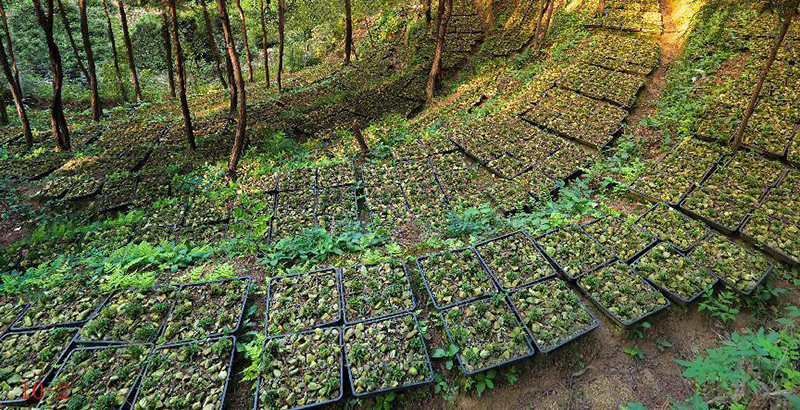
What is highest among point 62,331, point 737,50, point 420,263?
point 737,50

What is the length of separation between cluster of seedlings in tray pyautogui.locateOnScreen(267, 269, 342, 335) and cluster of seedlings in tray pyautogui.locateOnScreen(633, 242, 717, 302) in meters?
4.30

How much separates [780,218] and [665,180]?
1621 millimetres

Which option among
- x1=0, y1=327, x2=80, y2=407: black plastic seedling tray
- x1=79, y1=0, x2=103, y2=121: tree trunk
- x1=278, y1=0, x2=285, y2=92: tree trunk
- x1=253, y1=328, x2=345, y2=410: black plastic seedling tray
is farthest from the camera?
→ x1=278, y1=0, x2=285, y2=92: tree trunk

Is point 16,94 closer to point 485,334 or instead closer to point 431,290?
point 431,290

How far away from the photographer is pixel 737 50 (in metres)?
9.90

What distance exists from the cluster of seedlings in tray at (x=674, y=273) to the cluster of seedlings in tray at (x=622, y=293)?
0.17 m

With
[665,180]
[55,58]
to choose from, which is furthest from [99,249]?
[665,180]

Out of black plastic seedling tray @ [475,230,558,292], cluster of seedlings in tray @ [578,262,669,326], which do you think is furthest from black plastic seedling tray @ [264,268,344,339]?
cluster of seedlings in tray @ [578,262,669,326]

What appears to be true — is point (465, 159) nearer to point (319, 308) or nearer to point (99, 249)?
point (319, 308)

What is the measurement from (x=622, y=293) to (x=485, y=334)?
1.97m

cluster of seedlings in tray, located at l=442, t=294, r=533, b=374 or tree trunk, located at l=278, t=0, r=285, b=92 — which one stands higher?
tree trunk, located at l=278, t=0, r=285, b=92

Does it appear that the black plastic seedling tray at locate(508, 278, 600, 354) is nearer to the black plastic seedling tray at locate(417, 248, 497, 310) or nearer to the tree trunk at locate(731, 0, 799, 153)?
the black plastic seedling tray at locate(417, 248, 497, 310)

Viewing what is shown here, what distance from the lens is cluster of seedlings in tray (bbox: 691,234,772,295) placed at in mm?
4477

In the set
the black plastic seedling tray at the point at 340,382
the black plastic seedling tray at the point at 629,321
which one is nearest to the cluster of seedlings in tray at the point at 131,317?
the black plastic seedling tray at the point at 340,382
